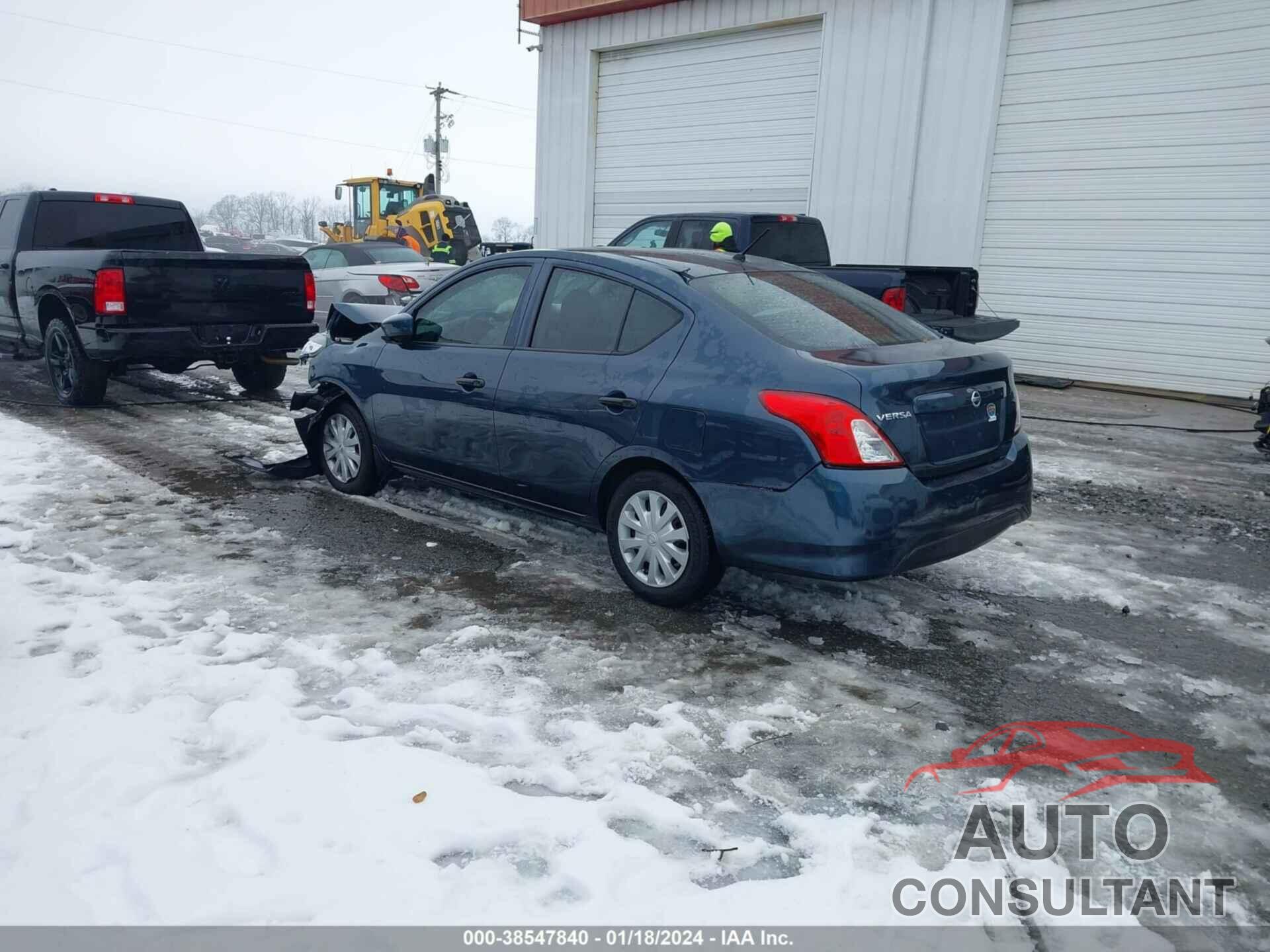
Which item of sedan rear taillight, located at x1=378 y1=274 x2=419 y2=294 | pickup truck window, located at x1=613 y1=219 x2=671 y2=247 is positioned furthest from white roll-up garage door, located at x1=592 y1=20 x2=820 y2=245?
sedan rear taillight, located at x1=378 y1=274 x2=419 y2=294

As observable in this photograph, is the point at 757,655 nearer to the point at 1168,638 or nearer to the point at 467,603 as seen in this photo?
the point at 467,603

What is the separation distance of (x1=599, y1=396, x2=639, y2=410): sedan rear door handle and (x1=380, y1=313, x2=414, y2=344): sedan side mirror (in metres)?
1.63

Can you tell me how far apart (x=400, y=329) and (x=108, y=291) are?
4.23 m

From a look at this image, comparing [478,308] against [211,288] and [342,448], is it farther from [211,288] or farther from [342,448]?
[211,288]

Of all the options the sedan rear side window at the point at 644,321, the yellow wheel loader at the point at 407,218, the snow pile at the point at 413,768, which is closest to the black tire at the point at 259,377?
the snow pile at the point at 413,768

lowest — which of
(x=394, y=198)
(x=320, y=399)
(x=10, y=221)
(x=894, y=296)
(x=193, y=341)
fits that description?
(x=320, y=399)

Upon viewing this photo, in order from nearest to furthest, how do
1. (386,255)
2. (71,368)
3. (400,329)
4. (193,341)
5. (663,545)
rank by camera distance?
(663,545) → (400,329) → (193,341) → (71,368) → (386,255)

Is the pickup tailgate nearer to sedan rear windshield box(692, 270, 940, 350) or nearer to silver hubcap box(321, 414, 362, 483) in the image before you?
silver hubcap box(321, 414, 362, 483)

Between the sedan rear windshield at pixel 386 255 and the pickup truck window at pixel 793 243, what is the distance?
6.05 meters

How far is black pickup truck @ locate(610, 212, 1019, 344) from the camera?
29.4ft

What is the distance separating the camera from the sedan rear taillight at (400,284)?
476 inches

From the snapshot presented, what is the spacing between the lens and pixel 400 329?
5473 millimetres

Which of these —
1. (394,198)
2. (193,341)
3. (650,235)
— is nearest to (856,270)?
(650,235)

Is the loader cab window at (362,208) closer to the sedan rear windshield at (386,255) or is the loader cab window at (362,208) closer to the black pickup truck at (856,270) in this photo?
the sedan rear windshield at (386,255)
